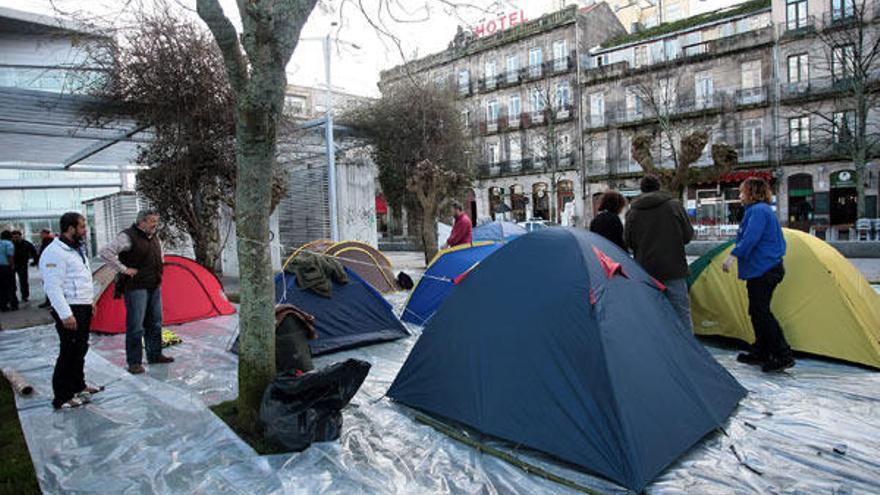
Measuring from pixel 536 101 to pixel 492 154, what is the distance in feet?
14.9

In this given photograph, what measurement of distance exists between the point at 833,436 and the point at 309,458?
3574 mm

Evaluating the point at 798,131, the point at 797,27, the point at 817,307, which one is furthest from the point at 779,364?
the point at 797,27

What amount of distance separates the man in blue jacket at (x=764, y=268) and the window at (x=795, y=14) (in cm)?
2794

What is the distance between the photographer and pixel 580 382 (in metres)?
3.59

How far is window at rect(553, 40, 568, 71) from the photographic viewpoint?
110 ft

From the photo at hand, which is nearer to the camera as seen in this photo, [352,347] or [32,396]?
[32,396]

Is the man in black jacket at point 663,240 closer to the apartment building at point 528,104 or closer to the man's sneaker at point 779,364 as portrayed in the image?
the man's sneaker at point 779,364

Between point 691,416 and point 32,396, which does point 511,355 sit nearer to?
point 691,416

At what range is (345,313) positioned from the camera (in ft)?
21.7

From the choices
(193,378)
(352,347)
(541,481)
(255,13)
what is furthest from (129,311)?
(541,481)

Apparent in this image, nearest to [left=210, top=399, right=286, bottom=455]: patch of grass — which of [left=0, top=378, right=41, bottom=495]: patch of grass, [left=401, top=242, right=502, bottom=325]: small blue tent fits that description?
[left=0, top=378, right=41, bottom=495]: patch of grass

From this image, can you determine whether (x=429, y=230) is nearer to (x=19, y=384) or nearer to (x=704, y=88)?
(x=19, y=384)

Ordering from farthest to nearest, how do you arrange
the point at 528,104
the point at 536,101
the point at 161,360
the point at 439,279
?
the point at 528,104
the point at 536,101
the point at 439,279
the point at 161,360

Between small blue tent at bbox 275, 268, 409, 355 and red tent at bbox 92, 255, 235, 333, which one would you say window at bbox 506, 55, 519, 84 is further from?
small blue tent at bbox 275, 268, 409, 355
